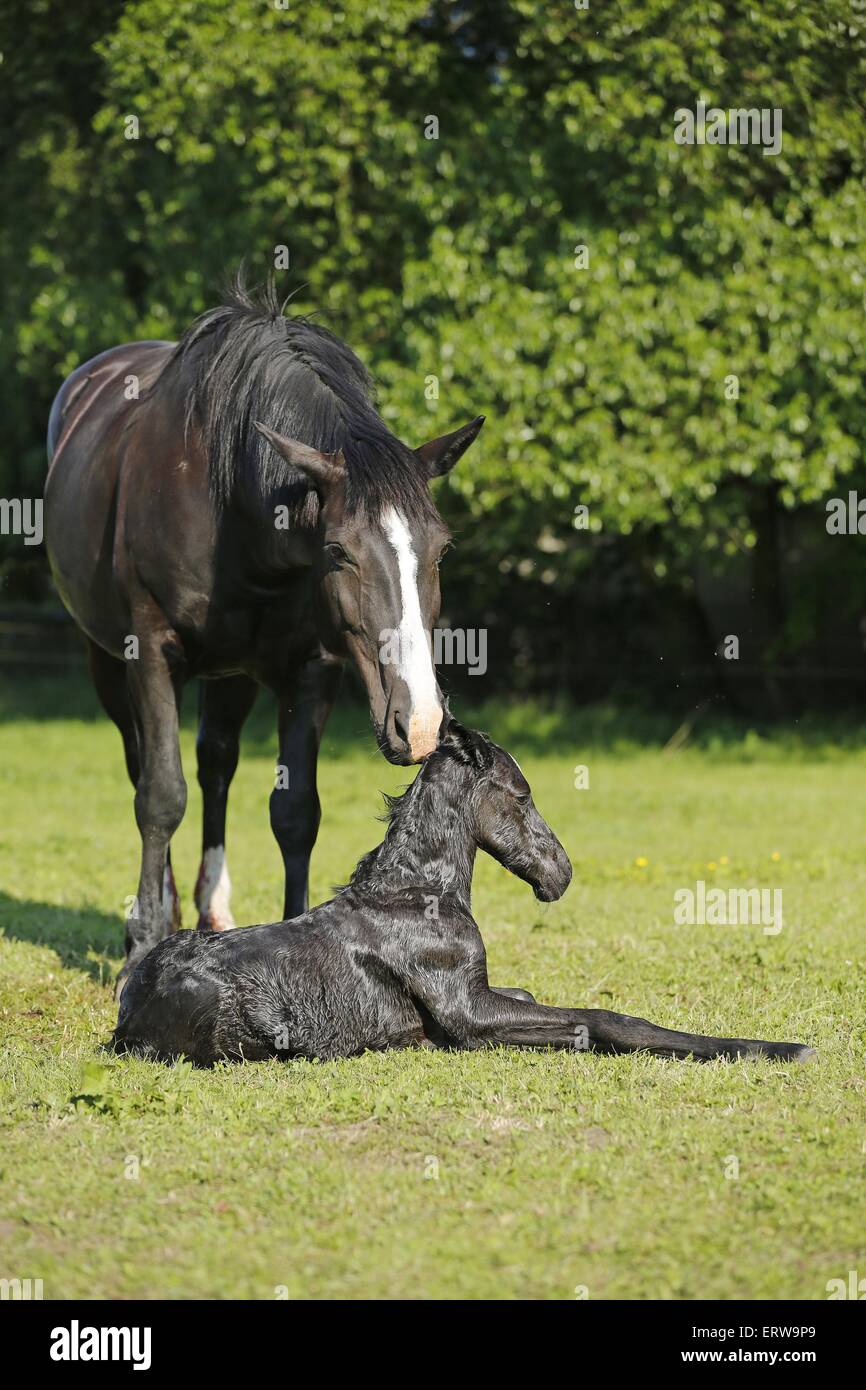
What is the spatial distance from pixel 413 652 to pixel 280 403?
1.38 meters

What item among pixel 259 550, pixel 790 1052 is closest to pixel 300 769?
pixel 259 550

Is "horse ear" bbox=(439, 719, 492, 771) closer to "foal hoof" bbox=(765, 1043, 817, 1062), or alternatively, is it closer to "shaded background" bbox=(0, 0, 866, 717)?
"foal hoof" bbox=(765, 1043, 817, 1062)

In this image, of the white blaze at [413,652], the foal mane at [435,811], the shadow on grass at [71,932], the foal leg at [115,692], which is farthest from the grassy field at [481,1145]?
the foal leg at [115,692]

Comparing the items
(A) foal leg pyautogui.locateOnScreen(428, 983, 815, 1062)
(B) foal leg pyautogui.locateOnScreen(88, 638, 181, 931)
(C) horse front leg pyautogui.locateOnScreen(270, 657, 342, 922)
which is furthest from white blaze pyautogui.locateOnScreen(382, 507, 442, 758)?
(B) foal leg pyautogui.locateOnScreen(88, 638, 181, 931)

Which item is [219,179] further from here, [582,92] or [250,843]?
[250,843]

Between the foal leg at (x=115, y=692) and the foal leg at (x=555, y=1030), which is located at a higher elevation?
the foal leg at (x=115, y=692)

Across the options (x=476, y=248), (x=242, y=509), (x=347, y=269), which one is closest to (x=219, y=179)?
(x=347, y=269)

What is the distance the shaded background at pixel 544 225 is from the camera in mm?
14805

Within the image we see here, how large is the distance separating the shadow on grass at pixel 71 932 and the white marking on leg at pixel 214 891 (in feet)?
1.58

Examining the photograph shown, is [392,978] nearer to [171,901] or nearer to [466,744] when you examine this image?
[466,744]

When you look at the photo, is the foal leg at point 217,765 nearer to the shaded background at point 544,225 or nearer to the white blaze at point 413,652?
the white blaze at point 413,652

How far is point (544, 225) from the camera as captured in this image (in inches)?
619

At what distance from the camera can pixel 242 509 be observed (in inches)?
240

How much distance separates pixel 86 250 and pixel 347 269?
4582 mm
